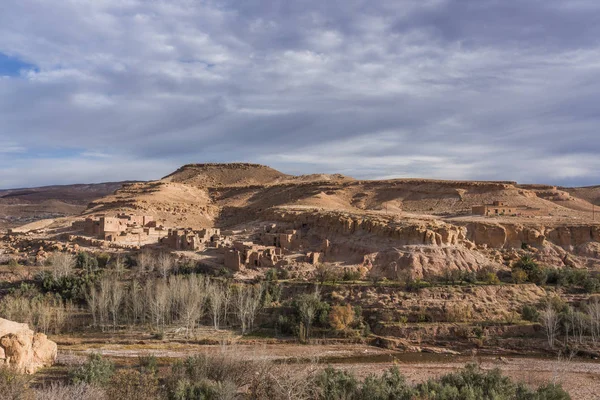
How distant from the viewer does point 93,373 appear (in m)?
17.3

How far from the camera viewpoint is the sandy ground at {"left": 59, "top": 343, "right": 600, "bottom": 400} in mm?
20672

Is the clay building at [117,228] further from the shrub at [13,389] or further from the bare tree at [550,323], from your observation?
the bare tree at [550,323]

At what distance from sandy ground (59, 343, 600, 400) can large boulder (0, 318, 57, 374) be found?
50.7 inches

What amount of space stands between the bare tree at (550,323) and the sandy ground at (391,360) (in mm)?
1477

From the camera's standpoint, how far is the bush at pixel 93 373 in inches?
669

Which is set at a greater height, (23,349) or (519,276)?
(519,276)

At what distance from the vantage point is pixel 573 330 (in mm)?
25266

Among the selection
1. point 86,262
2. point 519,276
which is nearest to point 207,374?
point 519,276

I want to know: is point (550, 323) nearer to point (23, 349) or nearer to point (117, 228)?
point (23, 349)

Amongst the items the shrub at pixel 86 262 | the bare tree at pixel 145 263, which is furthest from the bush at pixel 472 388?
the shrub at pixel 86 262

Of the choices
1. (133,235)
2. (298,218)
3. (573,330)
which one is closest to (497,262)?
(573,330)

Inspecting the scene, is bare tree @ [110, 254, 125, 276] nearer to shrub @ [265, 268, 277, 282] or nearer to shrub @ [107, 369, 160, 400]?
shrub @ [265, 268, 277, 282]

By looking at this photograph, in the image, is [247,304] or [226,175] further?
[226,175]

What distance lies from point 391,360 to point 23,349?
16.3 metres
